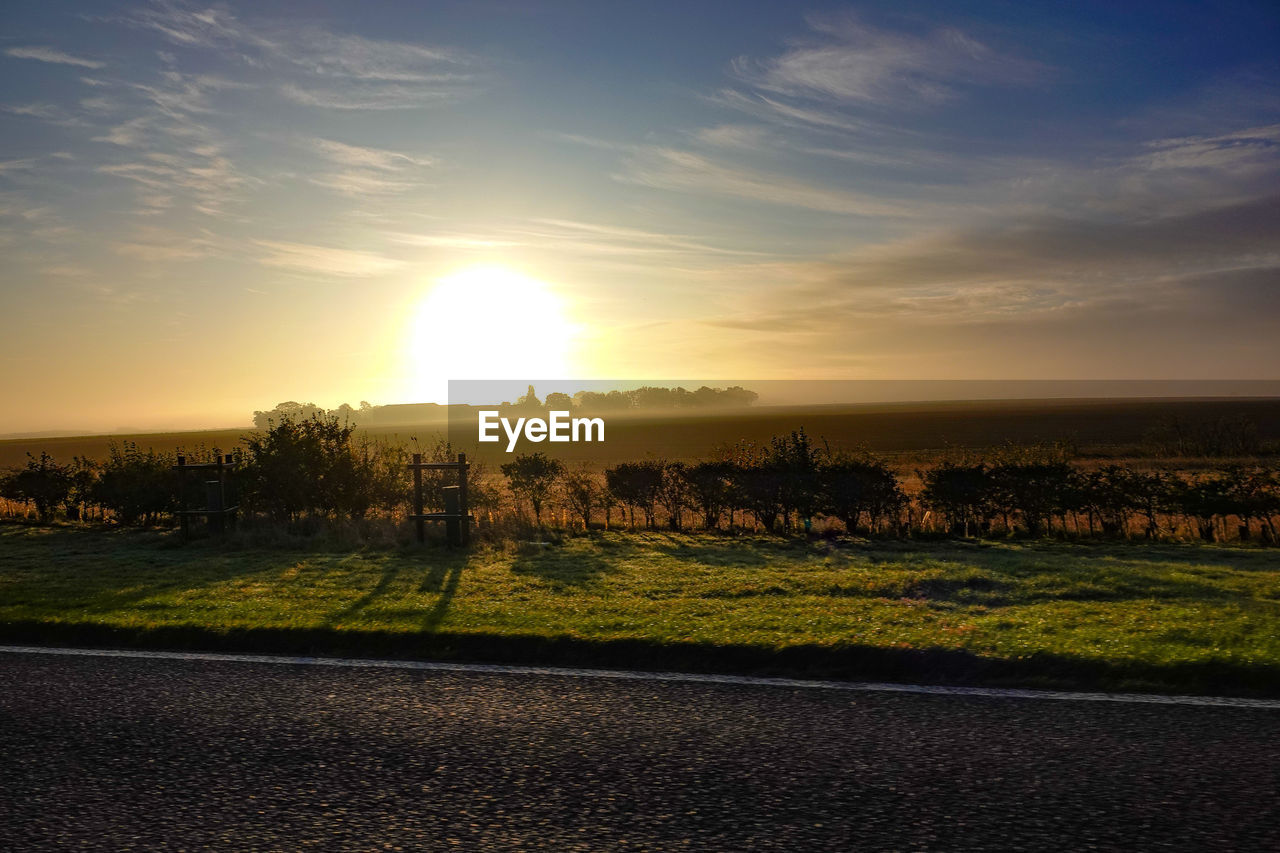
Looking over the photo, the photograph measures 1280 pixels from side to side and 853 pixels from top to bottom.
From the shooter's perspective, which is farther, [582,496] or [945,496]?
[582,496]

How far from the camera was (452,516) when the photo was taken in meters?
14.3

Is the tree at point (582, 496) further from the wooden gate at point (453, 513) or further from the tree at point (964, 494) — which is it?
the tree at point (964, 494)

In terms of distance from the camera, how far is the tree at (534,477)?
18594 mm

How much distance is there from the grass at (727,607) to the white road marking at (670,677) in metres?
0.27

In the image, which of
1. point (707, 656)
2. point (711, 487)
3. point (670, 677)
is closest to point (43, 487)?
point (711, 487)

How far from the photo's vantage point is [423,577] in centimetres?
1140

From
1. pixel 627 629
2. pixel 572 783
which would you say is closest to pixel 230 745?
pixel 572 783

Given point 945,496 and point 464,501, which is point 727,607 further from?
point 945,496

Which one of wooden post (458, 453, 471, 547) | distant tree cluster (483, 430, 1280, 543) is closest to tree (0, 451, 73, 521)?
wooden post (458, 453, 471, 547)

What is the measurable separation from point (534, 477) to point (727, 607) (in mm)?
10334

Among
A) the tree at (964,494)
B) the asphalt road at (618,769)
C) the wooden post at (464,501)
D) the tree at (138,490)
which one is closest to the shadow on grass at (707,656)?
the asphalt road at (618,769)

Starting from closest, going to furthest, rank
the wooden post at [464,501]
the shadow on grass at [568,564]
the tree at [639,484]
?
the shadow on grass at [568,564], the wooden post at [464,501], the tree at [639,484]

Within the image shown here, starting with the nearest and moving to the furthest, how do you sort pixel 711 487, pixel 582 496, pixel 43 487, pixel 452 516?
1. pixel 452 516
2. pixel 711 487
3. pixel 582 496
4. pixel 43 487

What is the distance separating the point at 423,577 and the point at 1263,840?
952 centimetres
